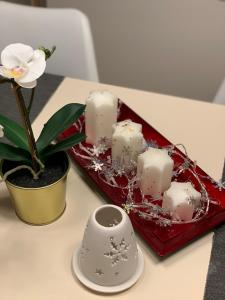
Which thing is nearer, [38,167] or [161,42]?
[38,167]

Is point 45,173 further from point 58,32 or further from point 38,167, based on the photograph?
point 58,32

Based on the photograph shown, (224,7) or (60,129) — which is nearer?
(60,129)

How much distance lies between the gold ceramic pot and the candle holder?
11 cm

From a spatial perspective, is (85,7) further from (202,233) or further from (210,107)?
(202,233)

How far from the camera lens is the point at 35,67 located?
67 cm

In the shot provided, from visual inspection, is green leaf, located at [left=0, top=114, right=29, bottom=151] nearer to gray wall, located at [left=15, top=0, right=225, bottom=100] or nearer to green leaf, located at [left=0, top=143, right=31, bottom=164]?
green leaf, located at [left=0, top=143, right=31, bottom=164]

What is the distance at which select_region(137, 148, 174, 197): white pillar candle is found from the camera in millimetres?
812

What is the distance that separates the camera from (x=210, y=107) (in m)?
1.18

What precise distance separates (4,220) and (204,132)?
0.52 m

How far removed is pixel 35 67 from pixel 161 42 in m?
1.47

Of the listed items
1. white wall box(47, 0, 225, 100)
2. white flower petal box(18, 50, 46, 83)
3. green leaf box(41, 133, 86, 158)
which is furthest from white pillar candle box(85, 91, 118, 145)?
white wall box(47, 0, 225, 100)

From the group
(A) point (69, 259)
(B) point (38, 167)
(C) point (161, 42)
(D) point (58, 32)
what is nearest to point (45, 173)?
(B) point (38, 167)

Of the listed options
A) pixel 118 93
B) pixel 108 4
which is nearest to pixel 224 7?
pixel 108 4

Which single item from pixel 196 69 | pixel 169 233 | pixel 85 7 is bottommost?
pixel 196 69
